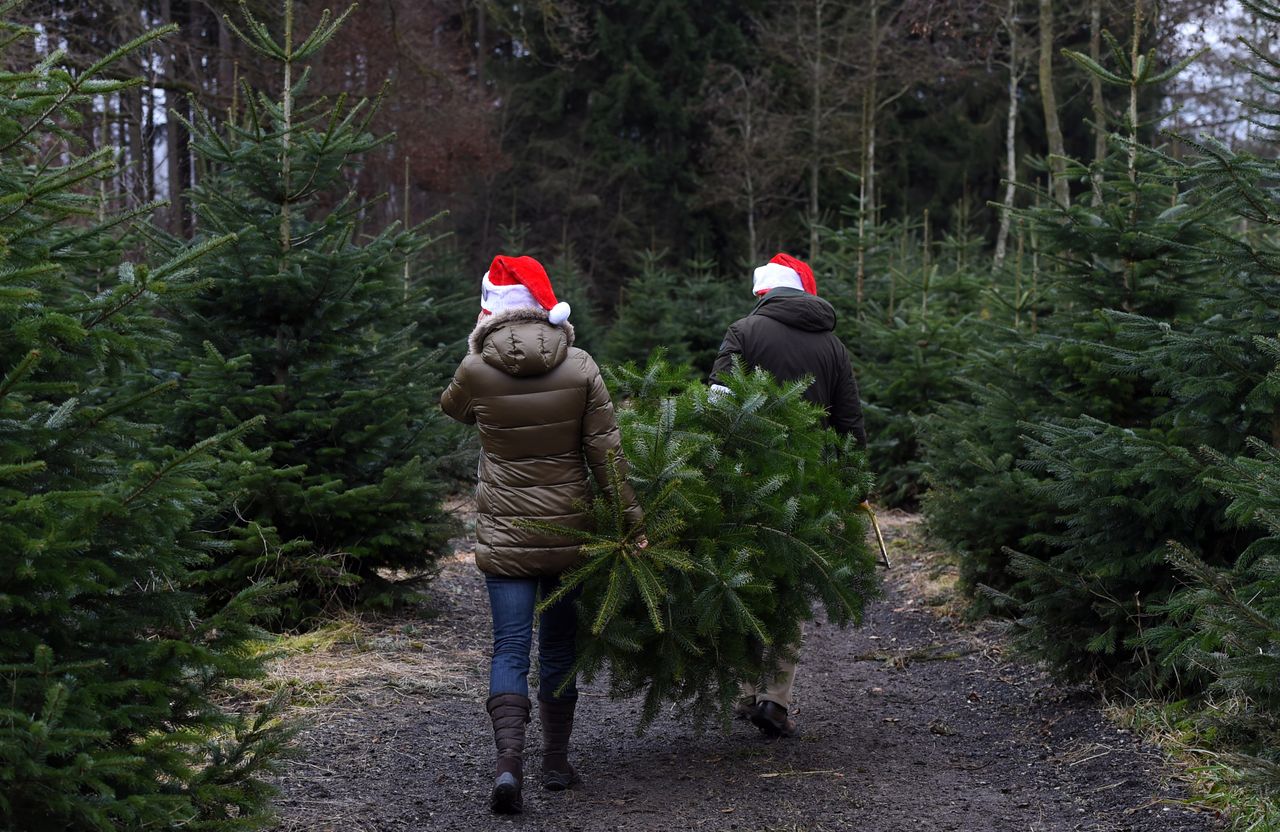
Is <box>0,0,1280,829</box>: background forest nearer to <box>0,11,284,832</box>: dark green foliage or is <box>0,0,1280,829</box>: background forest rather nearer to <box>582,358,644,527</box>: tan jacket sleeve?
<box>0,11,284,832</box>: dark green foliage

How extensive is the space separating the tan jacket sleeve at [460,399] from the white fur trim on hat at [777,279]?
2302 millimetres

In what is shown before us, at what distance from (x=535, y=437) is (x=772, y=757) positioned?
201cm

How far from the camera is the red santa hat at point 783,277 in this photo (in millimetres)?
6891

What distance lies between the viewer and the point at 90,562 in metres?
3.26

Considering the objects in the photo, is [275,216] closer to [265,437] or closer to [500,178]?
[265,437]

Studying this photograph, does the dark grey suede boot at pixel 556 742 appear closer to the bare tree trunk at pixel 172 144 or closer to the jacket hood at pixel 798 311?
the jacket hood at pixel 798 311

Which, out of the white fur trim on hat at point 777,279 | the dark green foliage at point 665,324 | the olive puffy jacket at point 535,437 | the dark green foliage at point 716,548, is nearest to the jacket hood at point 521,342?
the olive puffy jacket at point 535,437

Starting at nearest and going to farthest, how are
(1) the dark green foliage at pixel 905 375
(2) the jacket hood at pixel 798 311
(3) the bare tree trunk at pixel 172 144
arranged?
(2) the jacket hood at pixel 798 311 < (1) the dark green foliage at pixel 905 375 < (3) the bare tree trunk at pixel 172 144

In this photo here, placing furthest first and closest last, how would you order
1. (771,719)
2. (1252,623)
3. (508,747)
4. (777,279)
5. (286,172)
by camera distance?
(286,172), (777,279), (771,719), (508,747), (1252,623)

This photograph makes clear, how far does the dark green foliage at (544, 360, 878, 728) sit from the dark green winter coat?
938 mm

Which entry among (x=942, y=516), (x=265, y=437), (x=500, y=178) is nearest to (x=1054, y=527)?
(x=942, y=516)

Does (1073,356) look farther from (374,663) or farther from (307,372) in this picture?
(307,372)

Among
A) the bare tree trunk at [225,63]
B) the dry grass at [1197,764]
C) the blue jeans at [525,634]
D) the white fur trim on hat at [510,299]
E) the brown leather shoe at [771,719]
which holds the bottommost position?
the brown leather shoe at [771,719]

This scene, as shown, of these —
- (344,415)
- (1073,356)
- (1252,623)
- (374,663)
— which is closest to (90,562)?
(1252,623)
